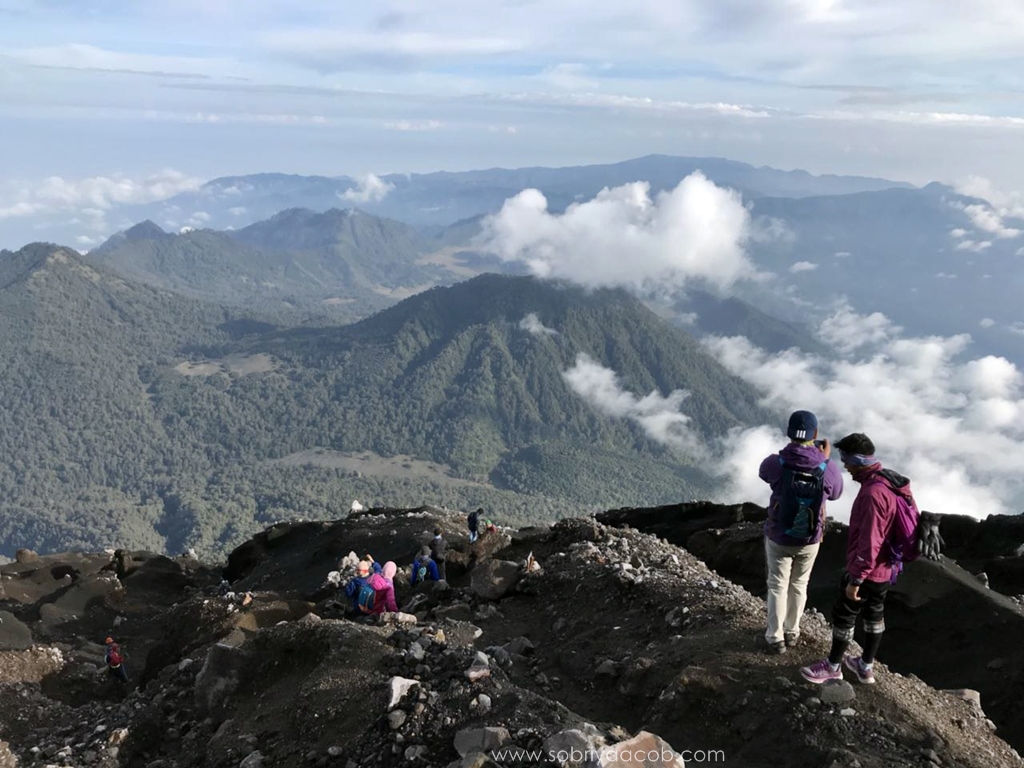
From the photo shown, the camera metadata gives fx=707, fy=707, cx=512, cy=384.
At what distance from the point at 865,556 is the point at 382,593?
A: 13.3 m

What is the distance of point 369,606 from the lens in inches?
764

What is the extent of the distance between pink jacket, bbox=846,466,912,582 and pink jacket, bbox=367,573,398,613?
12864 millimetres

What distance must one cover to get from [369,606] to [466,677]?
921cm

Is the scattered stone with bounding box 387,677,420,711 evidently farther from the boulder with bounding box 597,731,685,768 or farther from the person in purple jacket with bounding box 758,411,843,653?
the person in purple jacket with bounding box 758,411,843,653

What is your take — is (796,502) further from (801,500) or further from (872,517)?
(872,517)

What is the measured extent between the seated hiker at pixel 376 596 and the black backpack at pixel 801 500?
12.0m

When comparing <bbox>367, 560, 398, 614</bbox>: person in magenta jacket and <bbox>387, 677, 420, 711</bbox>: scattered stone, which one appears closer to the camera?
<bbox>387, 677, 420, 711</bbox>: scattered stone

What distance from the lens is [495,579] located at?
2083 centimetres

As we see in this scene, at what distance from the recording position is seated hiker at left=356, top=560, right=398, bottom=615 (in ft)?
63.7

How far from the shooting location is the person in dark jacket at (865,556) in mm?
9992

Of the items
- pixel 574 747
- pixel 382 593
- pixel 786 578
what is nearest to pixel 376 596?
pixel 382 593

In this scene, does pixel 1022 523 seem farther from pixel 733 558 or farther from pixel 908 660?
pixel 908 660

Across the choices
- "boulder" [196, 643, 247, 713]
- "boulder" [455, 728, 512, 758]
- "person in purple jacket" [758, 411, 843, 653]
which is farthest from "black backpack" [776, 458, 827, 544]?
"boulder" [196, 643, 247, 713]

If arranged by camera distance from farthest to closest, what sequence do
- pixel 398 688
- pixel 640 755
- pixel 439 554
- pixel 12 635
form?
1. pixel 439 554
2. pixel 12 635
3. pixel 398 688
4. pixel 640 755
